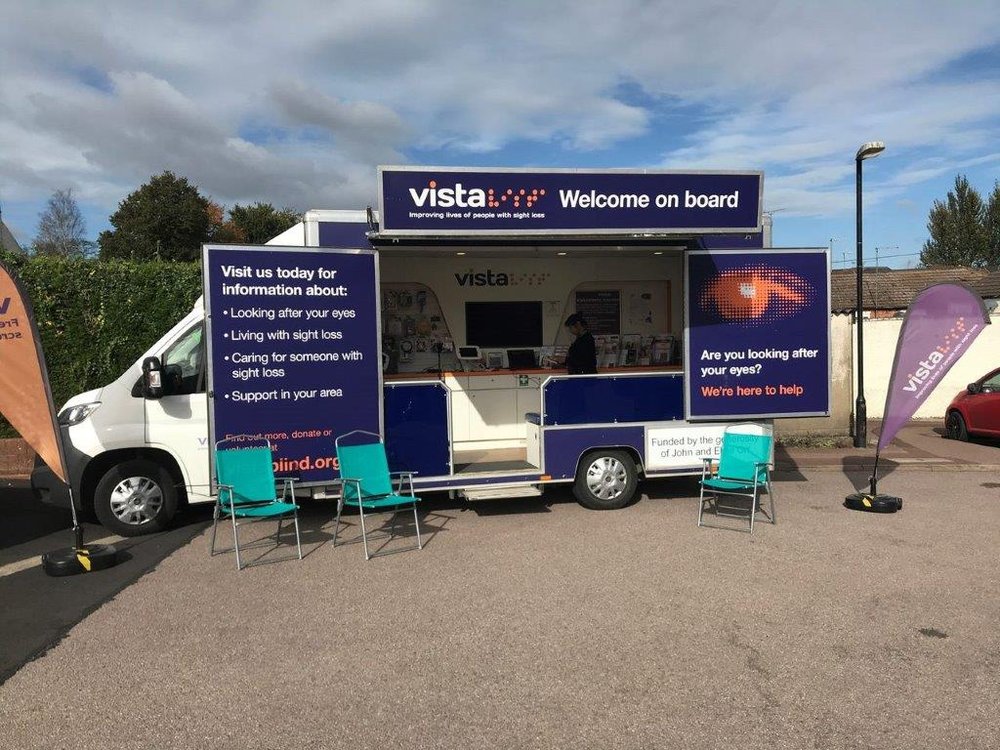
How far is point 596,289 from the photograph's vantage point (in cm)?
931

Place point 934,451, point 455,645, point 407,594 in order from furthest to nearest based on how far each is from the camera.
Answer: point 934,451, point 407,594, point 455,645

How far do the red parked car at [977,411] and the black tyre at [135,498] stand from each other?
11749 millimetres

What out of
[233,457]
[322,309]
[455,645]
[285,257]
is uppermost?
[285,257]

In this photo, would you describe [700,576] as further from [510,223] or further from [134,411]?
[134,411]

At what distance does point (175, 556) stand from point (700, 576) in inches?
164

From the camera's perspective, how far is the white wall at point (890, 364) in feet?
47.3

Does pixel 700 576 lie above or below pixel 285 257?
below

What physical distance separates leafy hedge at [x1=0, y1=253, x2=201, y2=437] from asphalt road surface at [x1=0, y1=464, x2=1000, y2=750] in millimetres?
4669

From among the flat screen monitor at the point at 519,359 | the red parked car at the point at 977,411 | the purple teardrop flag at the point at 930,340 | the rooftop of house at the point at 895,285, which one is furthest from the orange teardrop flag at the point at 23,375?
the rooftop of house at the point at 895,285

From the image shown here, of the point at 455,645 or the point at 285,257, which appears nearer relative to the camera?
the point at 455,645

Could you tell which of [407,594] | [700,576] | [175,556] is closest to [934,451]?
[700,576]

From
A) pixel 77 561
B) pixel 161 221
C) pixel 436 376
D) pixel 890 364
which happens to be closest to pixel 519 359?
pixel 436 376

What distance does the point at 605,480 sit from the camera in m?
7.62

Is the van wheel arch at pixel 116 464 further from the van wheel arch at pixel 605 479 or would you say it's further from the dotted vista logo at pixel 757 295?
the dotted vista logo at pixel 757 295
